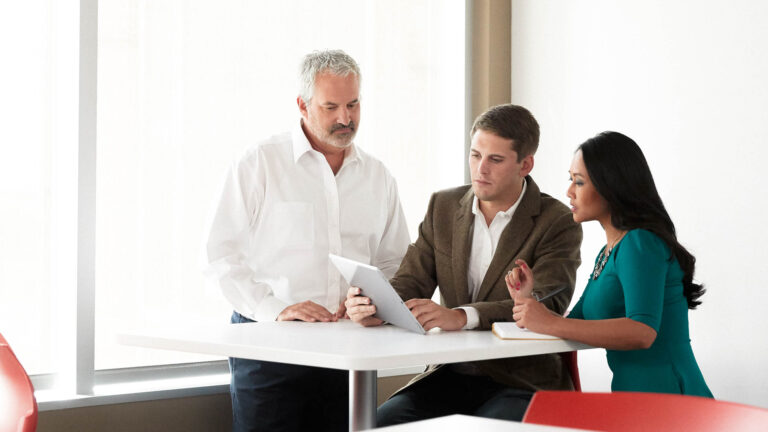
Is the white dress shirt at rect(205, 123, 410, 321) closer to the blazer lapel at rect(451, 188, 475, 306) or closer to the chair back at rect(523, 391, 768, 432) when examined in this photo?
the blazer lapel at rect(451, 188, 475, 306)

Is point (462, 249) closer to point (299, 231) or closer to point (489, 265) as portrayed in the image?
point (489, 265)

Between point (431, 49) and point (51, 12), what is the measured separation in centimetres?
191

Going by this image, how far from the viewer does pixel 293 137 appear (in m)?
2.91

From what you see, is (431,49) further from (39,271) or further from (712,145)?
(39,271)

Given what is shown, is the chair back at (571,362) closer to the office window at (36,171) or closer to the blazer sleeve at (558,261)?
the blazer sleeve at (558,261)

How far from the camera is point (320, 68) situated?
2.79 meters

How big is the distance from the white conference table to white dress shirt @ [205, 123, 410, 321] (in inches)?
17.3

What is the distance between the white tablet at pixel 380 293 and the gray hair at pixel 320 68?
2.56 ft

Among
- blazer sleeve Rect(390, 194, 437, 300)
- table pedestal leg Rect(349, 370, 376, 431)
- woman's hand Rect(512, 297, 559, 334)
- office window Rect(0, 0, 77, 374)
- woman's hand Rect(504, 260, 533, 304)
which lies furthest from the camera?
office window Rect(0, 0, 77, 374)

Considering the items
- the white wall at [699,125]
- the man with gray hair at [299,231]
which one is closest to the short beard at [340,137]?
the man with gray hair at [299,231]

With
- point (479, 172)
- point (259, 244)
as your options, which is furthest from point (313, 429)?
point (479, 172)

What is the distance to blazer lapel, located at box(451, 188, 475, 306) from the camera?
2.51m

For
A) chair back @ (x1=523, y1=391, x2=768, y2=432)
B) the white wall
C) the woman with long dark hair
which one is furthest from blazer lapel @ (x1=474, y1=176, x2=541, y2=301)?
the white wall

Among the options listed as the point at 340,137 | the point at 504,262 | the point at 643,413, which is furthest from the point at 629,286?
the point at 340,137
